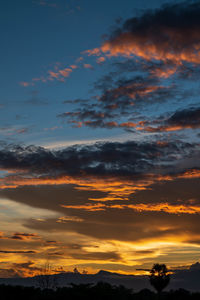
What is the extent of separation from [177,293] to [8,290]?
31.2 m

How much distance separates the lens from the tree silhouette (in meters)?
94.6

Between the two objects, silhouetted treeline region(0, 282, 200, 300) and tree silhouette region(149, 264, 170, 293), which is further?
tree silhouette region(149, 264, 170, 293)

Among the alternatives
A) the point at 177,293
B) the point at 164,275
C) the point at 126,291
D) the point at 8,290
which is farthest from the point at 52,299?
the point at 164,275

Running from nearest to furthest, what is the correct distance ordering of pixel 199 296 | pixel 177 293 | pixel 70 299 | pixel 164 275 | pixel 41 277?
pixel 70 299, pixel 199 296, pixel 177 293, pixel 164 275, pixel 41 277

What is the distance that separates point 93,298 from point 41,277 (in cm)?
8965

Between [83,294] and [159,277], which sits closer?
[83,294]

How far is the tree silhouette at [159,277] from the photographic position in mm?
94562

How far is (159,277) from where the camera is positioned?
312 feet

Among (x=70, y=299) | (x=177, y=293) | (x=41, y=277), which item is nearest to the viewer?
(x=70, y=299)

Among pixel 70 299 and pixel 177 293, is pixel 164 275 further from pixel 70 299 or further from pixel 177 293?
pixel 70 299

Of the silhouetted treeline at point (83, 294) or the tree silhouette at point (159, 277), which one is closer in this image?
the silhouetted treeline at point (83, 294)

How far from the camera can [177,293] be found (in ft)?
245

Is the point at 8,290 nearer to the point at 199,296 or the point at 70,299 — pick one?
the point at 70,299

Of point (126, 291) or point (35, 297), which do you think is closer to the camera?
point (35, 297)
